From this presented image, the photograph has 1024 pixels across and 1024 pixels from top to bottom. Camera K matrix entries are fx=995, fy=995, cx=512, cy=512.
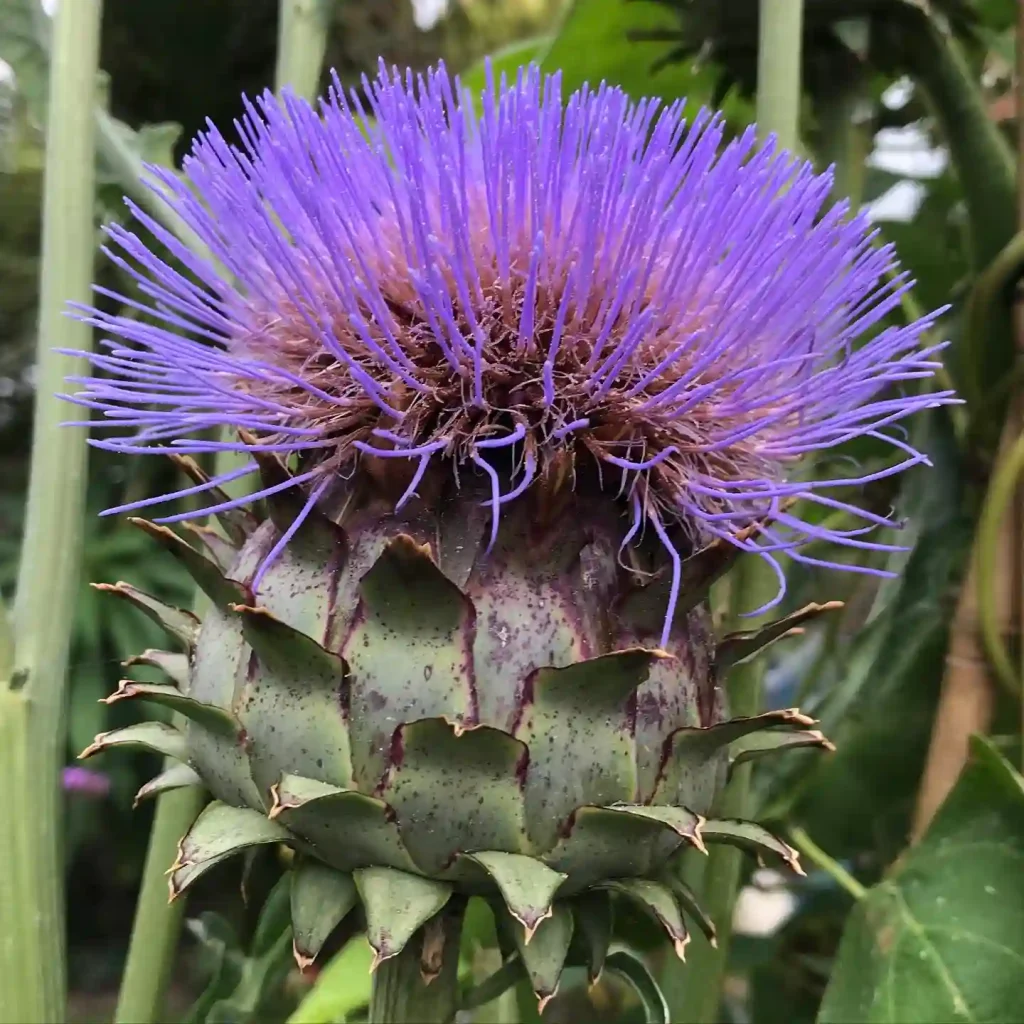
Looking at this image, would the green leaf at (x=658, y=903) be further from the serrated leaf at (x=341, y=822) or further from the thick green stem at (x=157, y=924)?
the thick green stem at (x=157, y=924)

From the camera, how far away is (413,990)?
18.0 inches

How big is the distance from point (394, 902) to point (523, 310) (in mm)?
235

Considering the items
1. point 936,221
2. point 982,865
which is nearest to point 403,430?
point 982,865

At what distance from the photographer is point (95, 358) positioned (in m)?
0.43

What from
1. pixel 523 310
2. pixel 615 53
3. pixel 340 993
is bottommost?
pixel 340 993

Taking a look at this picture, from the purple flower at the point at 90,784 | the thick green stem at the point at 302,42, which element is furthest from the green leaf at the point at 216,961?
the purple flower at the point at 90,784

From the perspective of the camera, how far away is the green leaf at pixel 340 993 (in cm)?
62

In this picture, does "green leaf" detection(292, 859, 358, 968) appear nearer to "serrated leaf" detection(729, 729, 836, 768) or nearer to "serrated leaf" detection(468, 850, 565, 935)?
"serrated leaf" detection(468, 850, 565, 935)

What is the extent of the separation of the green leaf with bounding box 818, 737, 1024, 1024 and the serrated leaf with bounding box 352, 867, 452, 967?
0.27 meters

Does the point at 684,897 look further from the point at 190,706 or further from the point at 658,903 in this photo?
the point at 190,706

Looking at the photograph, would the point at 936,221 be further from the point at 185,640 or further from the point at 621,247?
the point at 185,640

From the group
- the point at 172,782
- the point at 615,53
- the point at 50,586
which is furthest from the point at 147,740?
the point at 615,53

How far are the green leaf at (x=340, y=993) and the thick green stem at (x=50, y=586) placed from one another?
168 millimetres

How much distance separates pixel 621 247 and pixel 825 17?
0.31 m
